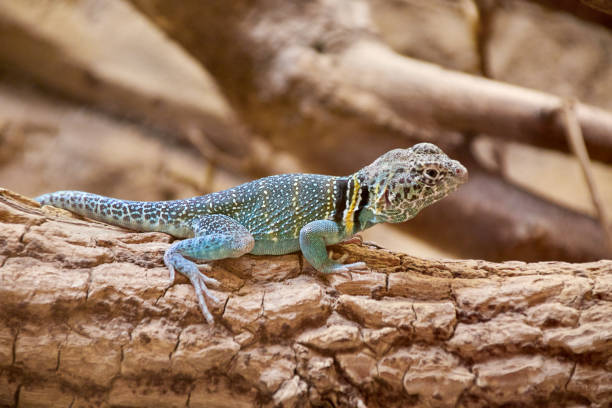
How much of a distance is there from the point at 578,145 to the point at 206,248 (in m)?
4.05

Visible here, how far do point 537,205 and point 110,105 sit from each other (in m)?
6.57

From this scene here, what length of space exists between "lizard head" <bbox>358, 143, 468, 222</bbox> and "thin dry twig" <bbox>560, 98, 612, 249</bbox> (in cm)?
228

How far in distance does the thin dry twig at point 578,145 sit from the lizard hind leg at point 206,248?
11.7 feet

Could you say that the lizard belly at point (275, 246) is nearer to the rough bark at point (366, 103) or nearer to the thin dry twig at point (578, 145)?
the rough bark at point (366, 103)

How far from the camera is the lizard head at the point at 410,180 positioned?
3025 mm

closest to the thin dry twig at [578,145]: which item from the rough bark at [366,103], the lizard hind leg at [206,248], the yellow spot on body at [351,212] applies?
the rough bark at [366,103]

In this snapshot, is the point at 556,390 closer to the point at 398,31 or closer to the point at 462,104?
the point at 462,104

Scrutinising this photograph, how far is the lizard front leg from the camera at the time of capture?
2912 millimetres

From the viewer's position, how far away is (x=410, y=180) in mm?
3047

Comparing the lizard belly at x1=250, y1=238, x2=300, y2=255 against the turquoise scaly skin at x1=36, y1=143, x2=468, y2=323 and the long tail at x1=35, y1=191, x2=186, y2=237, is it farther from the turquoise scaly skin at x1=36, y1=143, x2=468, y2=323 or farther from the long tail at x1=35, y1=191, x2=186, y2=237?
the long tail at x1=35, y1=191, x2=186, y2=237

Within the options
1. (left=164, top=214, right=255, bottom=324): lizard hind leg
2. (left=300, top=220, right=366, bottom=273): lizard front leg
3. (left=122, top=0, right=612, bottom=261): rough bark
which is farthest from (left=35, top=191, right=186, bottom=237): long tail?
(left=122, top=0, right=612, bottom=261): rough bark

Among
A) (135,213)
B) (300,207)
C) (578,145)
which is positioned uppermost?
(578,145)

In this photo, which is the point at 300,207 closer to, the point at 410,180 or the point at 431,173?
the point at 410,180

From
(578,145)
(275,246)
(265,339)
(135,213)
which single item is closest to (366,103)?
(578,145)
